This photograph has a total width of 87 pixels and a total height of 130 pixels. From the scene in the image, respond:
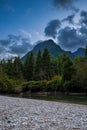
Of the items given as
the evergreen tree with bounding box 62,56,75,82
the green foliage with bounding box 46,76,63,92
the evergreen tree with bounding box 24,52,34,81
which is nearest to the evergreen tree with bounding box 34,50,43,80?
the evergreen tree with bounding box 24,52,34,81

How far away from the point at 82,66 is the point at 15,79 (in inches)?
1362

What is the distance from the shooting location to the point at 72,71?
2876 inches

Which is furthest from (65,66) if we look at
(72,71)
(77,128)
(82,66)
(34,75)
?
(77,128)

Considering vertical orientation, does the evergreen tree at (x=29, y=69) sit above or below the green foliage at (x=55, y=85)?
above

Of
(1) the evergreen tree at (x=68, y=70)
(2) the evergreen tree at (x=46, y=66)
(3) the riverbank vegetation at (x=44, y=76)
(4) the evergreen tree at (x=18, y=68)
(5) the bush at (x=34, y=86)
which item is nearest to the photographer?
(3) the riverbank vegetation at (x=44, y=76)

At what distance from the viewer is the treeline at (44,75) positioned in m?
70.7

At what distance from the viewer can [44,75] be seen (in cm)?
9812

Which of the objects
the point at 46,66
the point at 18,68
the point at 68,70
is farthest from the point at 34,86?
the point at 18,68

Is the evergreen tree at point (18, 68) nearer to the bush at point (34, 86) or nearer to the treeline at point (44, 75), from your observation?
the treeline at point (44, 75)

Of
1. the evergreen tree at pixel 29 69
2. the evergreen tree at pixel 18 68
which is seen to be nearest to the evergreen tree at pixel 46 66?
the evergreen tree at pixel 29 69

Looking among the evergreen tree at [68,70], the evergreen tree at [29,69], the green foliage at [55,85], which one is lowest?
the green foliage at [55,85]

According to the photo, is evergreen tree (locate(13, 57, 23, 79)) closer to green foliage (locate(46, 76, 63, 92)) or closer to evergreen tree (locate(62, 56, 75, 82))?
green foliage (locate(46, 76, 63, 92))

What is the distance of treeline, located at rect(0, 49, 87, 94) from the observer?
70744 mm

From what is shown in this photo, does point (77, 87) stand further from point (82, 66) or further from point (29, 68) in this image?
point (29, 68)
